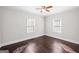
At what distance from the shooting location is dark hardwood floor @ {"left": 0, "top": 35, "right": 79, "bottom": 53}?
1614 mm

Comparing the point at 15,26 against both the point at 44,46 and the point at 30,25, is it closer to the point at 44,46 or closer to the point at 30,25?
the point at 30,25

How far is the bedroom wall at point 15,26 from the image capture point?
5.16ft

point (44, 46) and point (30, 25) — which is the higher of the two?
point (30, 25)

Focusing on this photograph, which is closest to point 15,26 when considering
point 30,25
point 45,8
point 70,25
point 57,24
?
point 30,25

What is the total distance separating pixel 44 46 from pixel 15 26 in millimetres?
649

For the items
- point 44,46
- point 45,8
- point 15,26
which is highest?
point 45,8

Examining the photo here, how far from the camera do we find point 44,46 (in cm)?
165

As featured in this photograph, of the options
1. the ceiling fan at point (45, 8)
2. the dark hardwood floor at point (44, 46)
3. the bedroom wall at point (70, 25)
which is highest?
the ceiling fan at point (45, 8)

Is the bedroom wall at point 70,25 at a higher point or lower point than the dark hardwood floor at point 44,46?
higher

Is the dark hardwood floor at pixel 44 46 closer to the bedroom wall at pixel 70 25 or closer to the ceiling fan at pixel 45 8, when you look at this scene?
the bedroom wall at pixel 70 25

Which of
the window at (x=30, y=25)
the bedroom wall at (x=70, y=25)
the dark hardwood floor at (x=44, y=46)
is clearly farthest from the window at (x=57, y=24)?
the window at (x=30, y=25)

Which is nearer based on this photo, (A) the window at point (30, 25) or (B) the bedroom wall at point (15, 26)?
(B) the bedroom wall at point (15, 26)

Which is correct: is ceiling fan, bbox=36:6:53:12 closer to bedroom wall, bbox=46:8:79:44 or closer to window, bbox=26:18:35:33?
bedroom wall, bbox=46:8:79:44

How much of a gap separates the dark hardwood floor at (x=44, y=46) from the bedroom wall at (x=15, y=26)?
0.10 m
